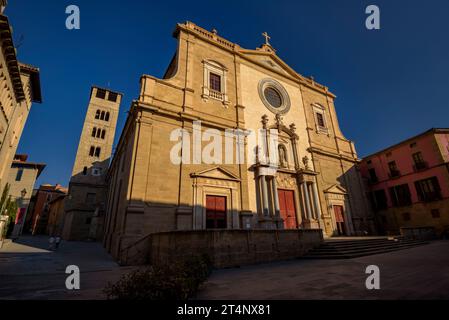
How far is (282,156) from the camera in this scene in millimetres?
18047

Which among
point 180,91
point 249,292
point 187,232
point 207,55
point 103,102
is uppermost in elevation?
point 103,102

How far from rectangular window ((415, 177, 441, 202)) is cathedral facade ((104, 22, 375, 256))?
20.8 feet

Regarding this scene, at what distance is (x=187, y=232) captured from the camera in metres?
8.17

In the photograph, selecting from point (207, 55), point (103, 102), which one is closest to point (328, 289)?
point (207, 55)

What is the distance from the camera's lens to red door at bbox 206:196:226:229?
42.7 ft

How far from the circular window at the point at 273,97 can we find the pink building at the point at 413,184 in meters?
16.0

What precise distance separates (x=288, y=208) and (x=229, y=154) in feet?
21.6

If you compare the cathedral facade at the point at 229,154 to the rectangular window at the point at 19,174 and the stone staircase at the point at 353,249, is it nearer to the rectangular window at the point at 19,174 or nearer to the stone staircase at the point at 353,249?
the stone staircase at the point at 353,249

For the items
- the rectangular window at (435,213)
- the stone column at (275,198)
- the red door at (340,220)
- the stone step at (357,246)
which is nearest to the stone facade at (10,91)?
the stone column at (275,198)

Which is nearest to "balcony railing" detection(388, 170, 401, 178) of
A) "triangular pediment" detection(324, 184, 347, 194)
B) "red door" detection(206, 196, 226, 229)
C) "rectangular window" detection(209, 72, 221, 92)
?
"triangular pediment" detection(324, 184, 347, 194)

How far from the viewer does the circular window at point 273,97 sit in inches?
795
